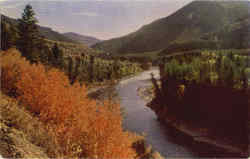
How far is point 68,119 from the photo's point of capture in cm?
1694

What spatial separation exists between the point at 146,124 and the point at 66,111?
11.9 m

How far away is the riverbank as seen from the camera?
2140cm

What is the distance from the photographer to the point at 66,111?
18156 millimetres

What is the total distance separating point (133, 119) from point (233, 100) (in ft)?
33.9

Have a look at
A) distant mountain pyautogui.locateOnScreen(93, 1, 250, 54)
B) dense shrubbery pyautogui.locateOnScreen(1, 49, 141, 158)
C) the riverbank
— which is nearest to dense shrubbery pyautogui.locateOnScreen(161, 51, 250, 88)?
distant mountain pyautogui.locateOnScreen(93, 1, 250, 54)

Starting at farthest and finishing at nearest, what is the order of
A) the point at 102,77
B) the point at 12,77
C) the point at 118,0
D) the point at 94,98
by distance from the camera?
the point at 102,77, the point at 94,98, the point at 12,77, the point at 118,0

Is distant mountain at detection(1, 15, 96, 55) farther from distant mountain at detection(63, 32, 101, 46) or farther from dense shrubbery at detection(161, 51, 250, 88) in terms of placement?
dense shrubbery at detection(161, 51, 250, 88)

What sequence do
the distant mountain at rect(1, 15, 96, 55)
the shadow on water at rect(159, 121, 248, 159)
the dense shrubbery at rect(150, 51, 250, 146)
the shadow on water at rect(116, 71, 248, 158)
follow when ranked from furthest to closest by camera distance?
the shadow on water at rect(116, 71, 248, 158), the dense shrubbery at rect(150, 51, 250, 146), the shadow on water at rect(159, 121, 248, 159), the distant mountain at rect(1, 15, 96, 55)

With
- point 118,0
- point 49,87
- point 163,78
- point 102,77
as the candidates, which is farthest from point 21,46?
point 163,78

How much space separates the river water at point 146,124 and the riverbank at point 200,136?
99 centimetres

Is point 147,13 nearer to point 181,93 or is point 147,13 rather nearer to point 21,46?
point 21,46

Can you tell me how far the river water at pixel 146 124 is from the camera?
23484 millimetres

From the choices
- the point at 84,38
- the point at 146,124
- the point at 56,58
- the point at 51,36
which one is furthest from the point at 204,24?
the point at 84,38

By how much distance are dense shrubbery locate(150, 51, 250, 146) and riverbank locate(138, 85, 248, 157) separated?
0.70 m
